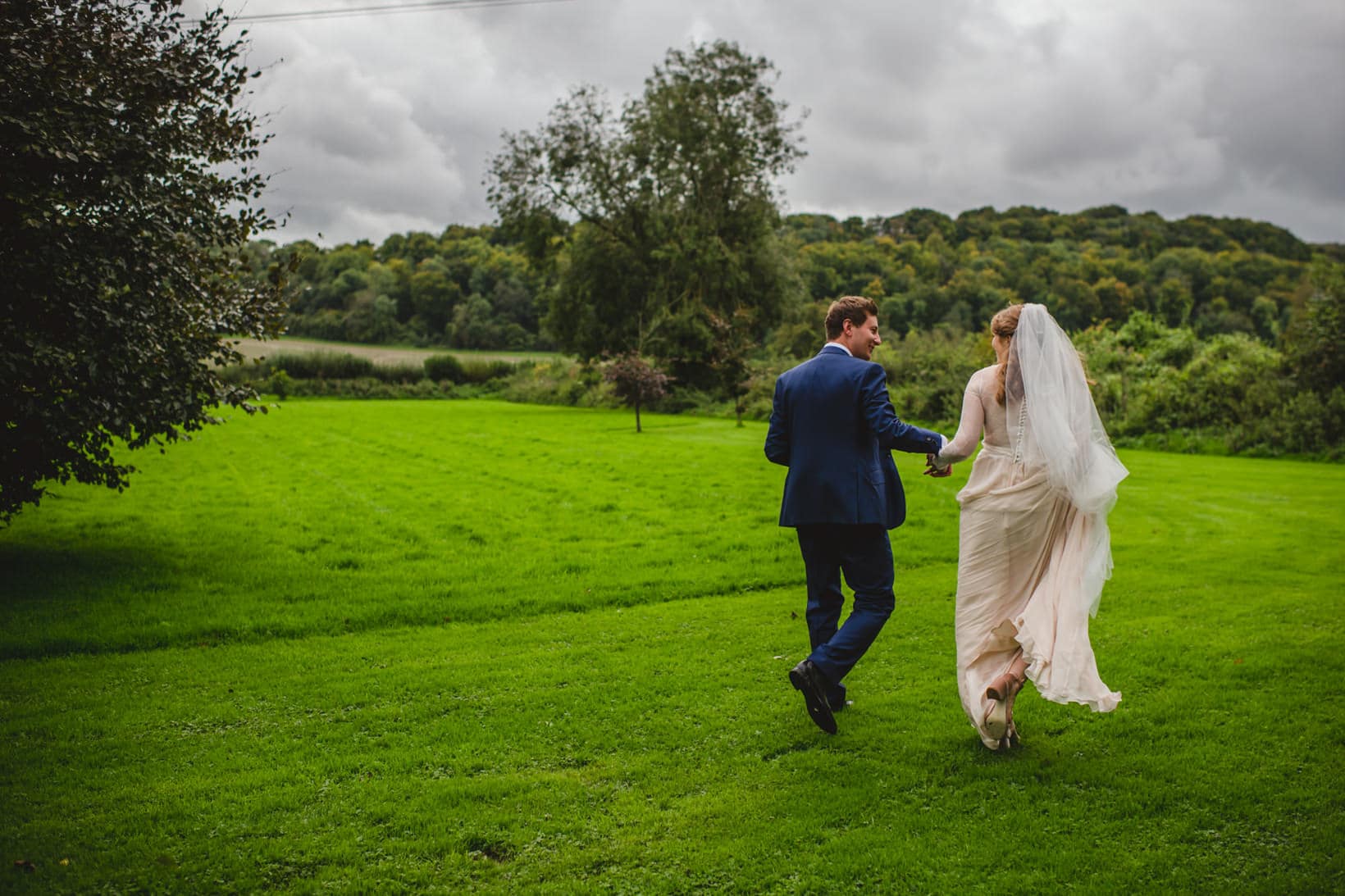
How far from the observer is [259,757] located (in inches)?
182

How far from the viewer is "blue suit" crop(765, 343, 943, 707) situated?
470 centimetres

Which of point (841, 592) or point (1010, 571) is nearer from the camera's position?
point (1010, 571)

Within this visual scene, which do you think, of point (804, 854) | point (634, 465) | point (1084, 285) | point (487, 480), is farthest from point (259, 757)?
point (1084, 285)

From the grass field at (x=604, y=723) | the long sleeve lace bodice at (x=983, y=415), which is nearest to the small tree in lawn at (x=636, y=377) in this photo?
the grass field at (x=604, y=723)

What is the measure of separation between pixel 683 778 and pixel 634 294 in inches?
1420

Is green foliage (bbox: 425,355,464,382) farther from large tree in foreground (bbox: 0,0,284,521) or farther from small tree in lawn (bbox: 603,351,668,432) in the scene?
large tree in foreground (bbox: 0,0,284,521)

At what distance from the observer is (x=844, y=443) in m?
4.78

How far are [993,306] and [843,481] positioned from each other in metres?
48.9

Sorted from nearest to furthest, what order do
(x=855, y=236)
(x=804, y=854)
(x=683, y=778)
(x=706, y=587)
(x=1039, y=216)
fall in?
1. (x=804, y=854)
2. (x=683, y=778)
3. (x=706, y=587)
4. (x=855, y=236)
5. (x=1039, y=216)

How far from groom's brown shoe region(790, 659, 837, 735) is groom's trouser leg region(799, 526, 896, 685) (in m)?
0.04

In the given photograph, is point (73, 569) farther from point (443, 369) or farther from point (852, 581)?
point (443, 369)

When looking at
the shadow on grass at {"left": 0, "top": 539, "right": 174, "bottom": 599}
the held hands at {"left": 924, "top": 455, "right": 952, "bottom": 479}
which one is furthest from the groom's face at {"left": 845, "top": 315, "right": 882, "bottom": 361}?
the shadow on grass at {"left": 0, "top": 539, "right": 174, "bottom": 599}

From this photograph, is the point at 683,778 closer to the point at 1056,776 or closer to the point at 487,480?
the point at 1056,776

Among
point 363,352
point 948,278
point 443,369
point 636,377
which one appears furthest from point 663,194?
point 363,352
